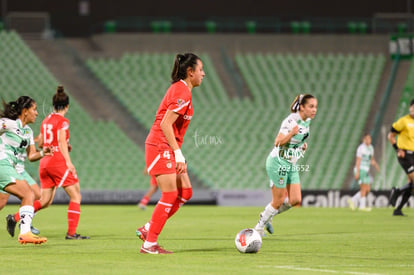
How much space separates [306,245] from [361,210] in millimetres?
12111

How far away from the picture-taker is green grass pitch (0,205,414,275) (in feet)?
26.9

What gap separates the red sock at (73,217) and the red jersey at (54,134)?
77 cm

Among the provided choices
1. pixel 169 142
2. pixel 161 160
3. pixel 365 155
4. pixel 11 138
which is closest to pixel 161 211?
pixel 161 160

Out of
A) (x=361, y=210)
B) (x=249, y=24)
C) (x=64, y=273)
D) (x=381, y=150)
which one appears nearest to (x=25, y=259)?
(x=64, y=273)

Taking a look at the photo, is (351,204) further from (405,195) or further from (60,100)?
(60,100)

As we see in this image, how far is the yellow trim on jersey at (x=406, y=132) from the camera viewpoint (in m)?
18.6

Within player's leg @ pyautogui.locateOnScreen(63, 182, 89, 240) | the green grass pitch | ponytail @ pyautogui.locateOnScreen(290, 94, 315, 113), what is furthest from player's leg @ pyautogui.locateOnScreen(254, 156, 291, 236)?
player's leg @ pyautogui.locateOnScreen(63, 182, 89, 240)

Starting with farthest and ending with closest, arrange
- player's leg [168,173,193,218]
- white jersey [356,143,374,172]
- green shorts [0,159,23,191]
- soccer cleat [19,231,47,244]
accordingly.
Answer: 1. white jersey [356,143,374,172]
2. green shorts [0,159,23,191]
3. soccer cleat [19,231,47,244]
4. player's leg [168,173,193,218]

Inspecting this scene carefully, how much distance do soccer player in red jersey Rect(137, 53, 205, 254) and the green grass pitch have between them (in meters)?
0.47

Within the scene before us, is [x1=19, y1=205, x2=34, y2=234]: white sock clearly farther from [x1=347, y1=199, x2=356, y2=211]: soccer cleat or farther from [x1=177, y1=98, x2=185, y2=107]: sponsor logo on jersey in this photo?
[x1=347, y1=199, x2=356, y2=211]: soccer cleat

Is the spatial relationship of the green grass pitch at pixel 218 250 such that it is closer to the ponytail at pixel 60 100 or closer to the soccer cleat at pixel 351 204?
the ponytail at pixel 60 100

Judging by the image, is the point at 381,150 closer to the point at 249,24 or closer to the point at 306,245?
the point at 249,24

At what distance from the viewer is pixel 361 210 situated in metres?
22.9

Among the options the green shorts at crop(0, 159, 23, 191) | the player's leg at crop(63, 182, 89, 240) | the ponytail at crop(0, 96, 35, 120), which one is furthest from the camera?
the player's leg at crop(63, 182, 89, 240)
